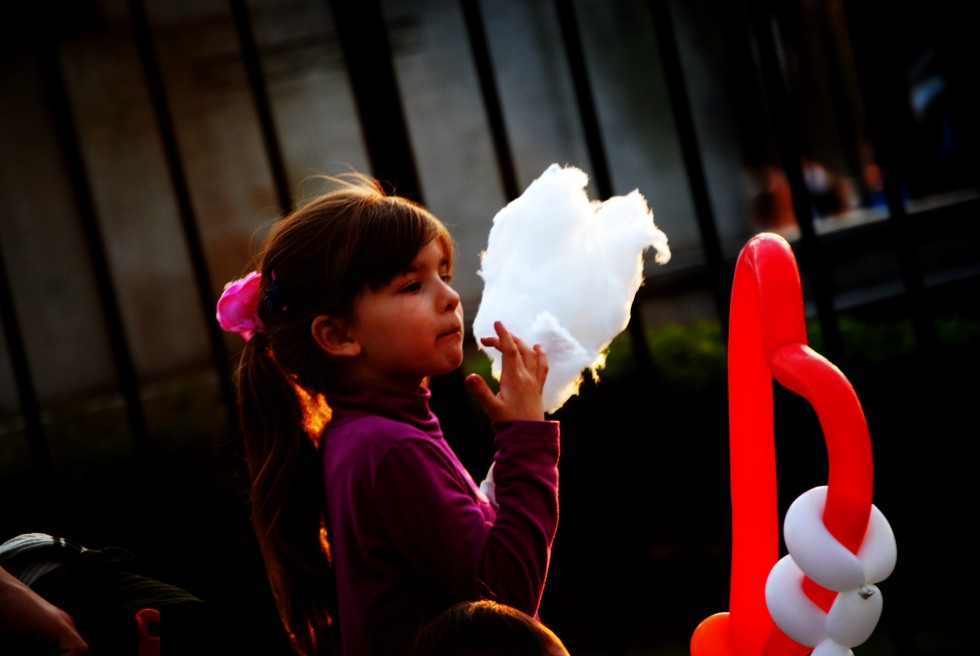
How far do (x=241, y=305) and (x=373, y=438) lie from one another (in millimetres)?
394

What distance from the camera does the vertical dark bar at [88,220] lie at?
2.33 m

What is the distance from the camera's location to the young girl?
1.52 meters

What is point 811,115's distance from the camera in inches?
336

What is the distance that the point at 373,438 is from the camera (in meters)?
1.56

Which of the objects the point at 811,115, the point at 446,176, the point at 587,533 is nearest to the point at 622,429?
the point at 587,533

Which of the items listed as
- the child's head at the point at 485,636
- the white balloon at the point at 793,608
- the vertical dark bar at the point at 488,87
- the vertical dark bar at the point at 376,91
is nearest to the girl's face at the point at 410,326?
the child's head at the point at 485,636

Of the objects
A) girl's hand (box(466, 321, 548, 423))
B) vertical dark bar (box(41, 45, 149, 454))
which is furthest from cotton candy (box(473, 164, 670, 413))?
vertical dark bar (box(41, 45, 149, 454))

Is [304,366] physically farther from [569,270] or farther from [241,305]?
[569,270]

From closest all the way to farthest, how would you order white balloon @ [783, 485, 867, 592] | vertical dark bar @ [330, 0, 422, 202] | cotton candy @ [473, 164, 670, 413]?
white balloon @ [783, 485, 867, 592] → cotton candy @ [473, 164, 670, 413] → vertical dark bar @ [330, 0, 422, 202]

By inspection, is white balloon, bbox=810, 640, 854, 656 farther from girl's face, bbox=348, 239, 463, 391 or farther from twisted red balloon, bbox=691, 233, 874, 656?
girl's face, bbox=348, 239, 463, 391

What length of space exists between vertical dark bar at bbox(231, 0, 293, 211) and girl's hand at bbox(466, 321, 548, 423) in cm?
89

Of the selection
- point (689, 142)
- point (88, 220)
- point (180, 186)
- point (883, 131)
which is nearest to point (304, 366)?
point (180, 186)

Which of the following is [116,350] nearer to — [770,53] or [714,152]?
[770,53]

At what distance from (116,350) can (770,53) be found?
158 centimetres
